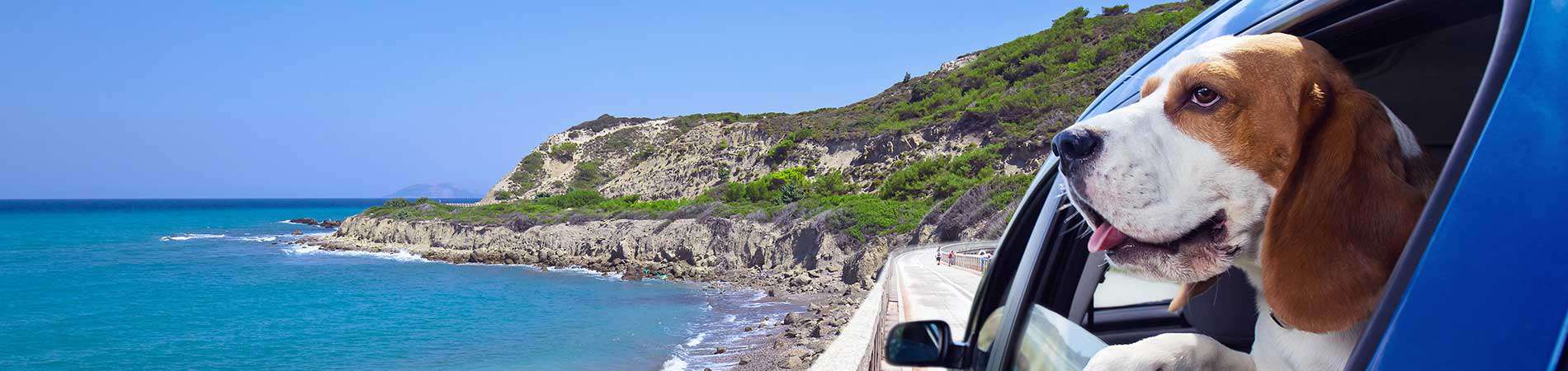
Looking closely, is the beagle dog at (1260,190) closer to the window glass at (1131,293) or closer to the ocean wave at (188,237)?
the window glass at (1131,293)

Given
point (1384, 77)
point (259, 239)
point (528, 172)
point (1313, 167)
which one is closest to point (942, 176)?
point (1384, 77)

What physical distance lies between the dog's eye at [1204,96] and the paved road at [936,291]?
709 cm

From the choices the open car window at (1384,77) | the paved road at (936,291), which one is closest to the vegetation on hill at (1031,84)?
the paved road at (936,291)

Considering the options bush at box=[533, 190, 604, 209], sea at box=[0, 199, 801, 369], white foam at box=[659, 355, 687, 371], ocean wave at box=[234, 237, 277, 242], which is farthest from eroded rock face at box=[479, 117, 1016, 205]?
ocean wave at box=[234, 237, 277, 242]

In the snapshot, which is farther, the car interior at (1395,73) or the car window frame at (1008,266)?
the car window frame at (1008,266)

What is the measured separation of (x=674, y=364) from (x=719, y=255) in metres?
23.1

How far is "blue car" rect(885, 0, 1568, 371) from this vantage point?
70cm

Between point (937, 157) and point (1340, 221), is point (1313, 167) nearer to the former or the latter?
point (1340, 221)

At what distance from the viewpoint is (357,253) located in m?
68.1

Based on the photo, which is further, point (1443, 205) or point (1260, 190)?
point (1260, 190)

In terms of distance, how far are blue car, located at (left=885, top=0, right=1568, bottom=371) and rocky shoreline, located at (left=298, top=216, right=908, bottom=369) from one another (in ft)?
61.7

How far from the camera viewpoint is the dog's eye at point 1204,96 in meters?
1.19

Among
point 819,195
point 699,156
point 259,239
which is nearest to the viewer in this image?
point 819,195

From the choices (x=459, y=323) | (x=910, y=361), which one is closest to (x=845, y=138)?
(x=459, y=323)
